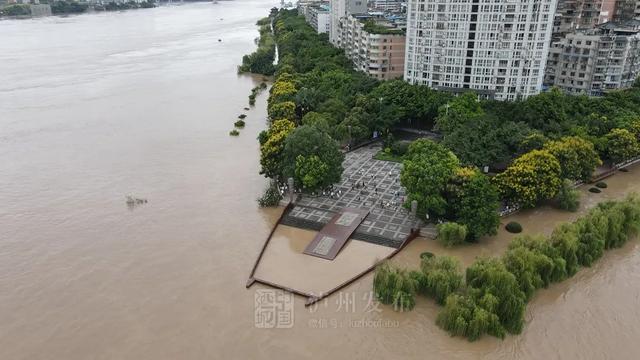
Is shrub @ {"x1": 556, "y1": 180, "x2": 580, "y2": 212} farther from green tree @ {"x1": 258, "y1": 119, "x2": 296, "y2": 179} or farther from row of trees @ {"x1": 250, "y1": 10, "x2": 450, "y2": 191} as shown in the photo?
green tree @ {"x1": 258, "y1": 119, "x2": 296, "y2": 179}

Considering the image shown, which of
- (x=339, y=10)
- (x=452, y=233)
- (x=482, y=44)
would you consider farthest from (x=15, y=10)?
(x=452, y=233)

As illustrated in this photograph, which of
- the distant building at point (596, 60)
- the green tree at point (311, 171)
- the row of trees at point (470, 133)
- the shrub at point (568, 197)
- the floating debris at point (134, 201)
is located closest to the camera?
the row of trees at point (470, 133)

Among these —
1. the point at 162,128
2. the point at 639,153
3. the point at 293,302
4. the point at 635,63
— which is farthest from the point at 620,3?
the point at 293,302

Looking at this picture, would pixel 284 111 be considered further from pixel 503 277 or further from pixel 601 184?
pixel 503 277

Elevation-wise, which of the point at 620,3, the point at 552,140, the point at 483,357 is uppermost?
the point at 620,3

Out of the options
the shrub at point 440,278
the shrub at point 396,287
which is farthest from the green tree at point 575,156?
the shrub at point 396,287

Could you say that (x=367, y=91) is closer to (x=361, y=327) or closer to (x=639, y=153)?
(x=639, y=153)

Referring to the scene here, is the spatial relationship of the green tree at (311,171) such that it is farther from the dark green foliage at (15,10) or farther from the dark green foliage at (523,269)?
the dark green foliage at (15,10)

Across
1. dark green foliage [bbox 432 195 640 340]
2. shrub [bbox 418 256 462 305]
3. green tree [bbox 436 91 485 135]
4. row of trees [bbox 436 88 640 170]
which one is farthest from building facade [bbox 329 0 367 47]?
shrub [bbox 418 256 462 305]
